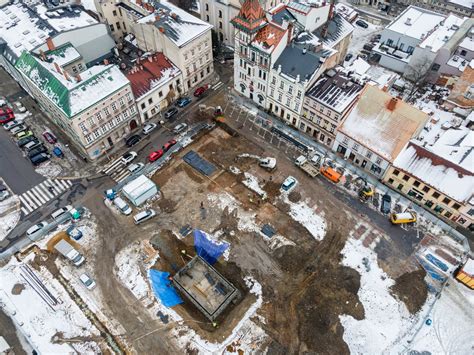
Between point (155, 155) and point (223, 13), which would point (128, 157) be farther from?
point (223, 13)

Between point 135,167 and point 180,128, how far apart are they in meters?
14.4

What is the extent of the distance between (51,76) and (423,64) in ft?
292

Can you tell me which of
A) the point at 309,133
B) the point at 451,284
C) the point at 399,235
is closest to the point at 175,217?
the point at 309,133

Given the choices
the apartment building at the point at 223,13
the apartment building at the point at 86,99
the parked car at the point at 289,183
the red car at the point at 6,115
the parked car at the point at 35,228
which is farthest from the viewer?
the apartment building at the point at 223,13

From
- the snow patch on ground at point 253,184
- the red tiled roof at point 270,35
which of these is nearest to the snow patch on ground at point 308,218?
the snow patch on ground at point 253,184

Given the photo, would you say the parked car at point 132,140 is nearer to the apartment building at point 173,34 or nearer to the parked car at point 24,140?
the apartment building at point 173,34

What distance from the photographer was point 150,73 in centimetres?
→ 8406

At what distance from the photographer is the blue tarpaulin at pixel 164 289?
59784 mm

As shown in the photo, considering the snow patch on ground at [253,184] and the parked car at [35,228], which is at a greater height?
the snow patch on ground at [253,184]

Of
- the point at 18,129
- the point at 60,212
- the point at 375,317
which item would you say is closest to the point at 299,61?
the point at 375,317

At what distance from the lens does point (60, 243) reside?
65000 millimetres

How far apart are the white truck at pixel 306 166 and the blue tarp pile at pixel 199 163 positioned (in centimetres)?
1841

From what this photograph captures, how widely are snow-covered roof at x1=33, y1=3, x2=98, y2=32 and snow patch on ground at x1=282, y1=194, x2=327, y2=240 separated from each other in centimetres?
6853

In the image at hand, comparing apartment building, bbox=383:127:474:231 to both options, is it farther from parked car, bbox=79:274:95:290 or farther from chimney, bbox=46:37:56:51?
chimney, bbox=46:37:56:51
